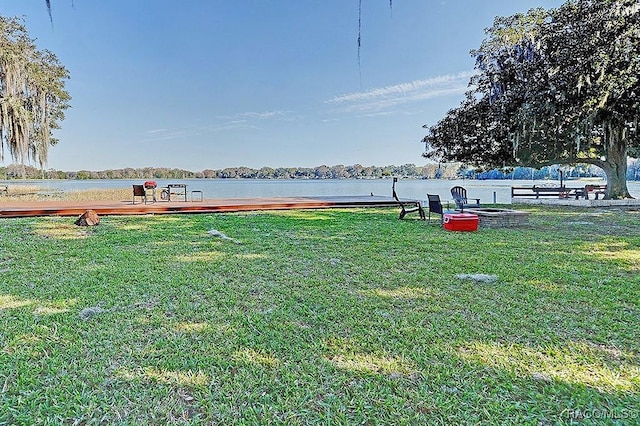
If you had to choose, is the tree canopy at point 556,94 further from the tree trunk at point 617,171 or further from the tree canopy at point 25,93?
the tree canopy at point 25,93

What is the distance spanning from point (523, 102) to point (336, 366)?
11.8 metres

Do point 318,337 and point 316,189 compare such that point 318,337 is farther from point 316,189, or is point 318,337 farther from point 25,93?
point 316,189

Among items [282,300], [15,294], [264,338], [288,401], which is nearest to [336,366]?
[288,401]

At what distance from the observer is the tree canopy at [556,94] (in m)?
9.87

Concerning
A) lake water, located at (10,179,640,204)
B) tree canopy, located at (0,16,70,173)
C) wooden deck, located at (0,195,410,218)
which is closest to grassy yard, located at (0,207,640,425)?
wooden deck, located at (0,195,410,218)

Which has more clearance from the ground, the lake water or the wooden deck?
the lake water

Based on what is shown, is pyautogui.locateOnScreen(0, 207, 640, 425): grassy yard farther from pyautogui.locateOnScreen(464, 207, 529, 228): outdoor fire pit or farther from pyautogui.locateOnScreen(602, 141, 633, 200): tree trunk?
pyautogui.locateOnScreen(602, 141, 633, 200): tree trunk

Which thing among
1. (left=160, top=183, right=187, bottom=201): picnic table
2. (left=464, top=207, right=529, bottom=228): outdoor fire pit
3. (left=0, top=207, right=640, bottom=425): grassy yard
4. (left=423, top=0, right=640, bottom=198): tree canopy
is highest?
(left=423, top=0, right=640, bottom=198): tree canopy

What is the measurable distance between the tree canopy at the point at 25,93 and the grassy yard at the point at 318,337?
947cm

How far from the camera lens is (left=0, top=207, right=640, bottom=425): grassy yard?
1563mm

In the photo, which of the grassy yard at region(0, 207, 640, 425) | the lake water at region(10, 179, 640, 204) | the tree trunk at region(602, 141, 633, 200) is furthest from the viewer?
the lake water at region(10, 179, 640, 204)

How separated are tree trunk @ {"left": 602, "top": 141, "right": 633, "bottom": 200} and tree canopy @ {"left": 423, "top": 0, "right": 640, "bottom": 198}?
0.09 feet

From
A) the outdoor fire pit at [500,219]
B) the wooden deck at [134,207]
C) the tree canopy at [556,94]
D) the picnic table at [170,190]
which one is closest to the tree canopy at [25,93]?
the wooden deck at [134,207]

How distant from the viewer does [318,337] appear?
2225 mm
